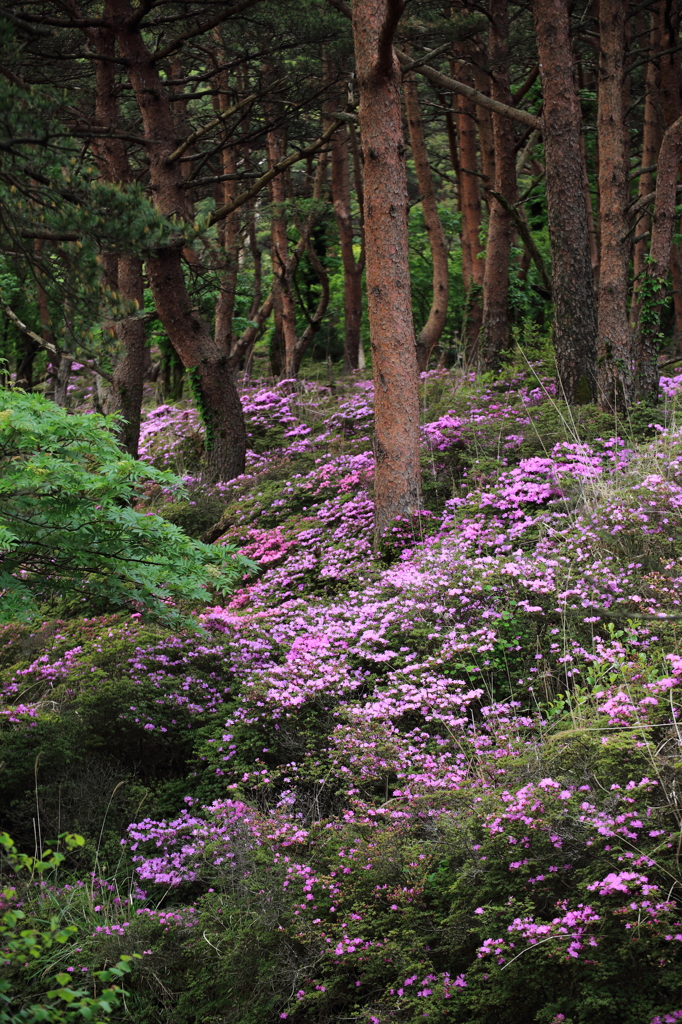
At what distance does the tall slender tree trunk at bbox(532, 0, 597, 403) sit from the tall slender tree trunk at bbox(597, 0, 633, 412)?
22 centimetres

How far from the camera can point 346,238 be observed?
14.8 metres

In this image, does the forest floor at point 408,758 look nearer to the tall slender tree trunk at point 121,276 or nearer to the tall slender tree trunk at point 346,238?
the tall slender tree trunk at point 121,276

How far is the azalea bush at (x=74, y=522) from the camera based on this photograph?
452cm

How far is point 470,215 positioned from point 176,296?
20.8 ft

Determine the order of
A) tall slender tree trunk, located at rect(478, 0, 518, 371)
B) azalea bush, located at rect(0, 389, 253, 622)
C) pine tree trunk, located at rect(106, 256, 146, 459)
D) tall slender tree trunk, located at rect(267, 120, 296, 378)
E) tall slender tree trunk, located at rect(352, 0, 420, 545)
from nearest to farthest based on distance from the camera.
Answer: azalea bush, located at rect(0, 389, 253, 622)
tall slender tree trunk, located at rect(352, 0, 420, 545)
pine tree trunk, located at rect(106, 256, 146, 459)
tall slender tree trunk, located at rect(478, 0, 518, 371)
tall slender tree trunk, located at rect(267, 120, 296, 378)

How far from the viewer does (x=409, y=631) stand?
573 centimetres

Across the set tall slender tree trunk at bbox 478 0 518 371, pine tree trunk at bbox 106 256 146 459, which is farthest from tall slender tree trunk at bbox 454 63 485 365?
pine tree trunk at bbox 106 256 146 459

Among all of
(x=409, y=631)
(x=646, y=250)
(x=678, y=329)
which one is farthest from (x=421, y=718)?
(x=646, y=250)

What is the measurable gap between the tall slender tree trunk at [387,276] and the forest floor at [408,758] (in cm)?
47

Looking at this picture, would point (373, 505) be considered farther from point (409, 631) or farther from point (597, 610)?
point (597, 610)

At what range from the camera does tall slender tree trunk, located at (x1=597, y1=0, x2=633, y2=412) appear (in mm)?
8109

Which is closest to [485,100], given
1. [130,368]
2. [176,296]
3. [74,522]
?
[176,296]

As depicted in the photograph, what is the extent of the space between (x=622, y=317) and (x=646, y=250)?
30.8ft

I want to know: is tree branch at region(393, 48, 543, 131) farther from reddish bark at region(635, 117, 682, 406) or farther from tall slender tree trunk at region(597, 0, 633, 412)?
reddish bark at region(635, 117, 682, 406)
